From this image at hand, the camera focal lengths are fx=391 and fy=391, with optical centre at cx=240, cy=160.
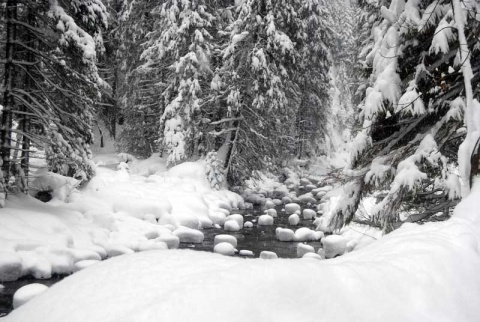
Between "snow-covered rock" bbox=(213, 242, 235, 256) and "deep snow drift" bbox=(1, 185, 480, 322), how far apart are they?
7.12 meters

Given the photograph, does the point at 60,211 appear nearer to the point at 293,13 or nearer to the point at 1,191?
the point at 1,191

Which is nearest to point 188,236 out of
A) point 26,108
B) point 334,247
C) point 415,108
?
point 334,247

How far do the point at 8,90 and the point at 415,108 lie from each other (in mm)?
8161

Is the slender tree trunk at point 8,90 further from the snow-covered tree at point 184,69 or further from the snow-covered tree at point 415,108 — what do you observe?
the snow-covered tree at point 184,69

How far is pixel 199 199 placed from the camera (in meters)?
14.1

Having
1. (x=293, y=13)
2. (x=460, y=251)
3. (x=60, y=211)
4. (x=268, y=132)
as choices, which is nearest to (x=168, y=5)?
(x=293, y=13)

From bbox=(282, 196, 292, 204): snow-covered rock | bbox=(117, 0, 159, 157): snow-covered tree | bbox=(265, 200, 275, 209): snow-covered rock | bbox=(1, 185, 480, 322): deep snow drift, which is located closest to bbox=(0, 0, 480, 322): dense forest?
bbox=(1, 185, 480, 322): deep snow drift

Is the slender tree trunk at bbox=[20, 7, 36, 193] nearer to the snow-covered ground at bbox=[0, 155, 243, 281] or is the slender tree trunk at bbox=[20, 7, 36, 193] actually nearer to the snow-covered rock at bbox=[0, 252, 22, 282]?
the snow-covered ground at bbox=[0, 155, 243, 281]

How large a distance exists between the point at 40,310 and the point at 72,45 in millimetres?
9271

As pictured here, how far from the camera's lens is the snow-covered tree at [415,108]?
17.1ft

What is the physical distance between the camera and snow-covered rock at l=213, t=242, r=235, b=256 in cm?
928

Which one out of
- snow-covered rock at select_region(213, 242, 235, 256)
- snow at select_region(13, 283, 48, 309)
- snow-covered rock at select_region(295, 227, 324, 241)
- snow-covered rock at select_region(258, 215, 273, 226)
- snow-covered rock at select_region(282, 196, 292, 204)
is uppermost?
snow at select_region(13, 283, 48, 309)

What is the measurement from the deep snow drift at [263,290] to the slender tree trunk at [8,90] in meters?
7.67

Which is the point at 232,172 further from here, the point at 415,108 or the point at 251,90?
the point at 415,108
